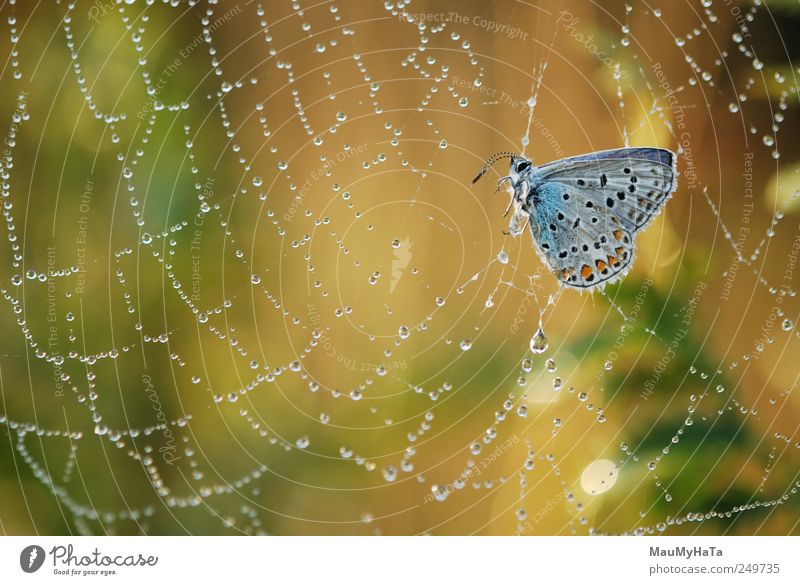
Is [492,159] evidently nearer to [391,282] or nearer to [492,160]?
[492,160]

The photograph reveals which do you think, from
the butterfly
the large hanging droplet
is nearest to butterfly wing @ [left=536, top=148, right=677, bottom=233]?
the butterfly

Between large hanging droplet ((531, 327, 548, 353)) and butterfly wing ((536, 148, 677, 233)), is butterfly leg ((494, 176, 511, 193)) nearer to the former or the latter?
butterfly wing ((536, 148, 677, 233))

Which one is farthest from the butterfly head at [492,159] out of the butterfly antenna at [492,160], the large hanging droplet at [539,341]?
the large hanging droplet at [539,341]

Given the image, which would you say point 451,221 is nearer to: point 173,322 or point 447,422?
point 447,422

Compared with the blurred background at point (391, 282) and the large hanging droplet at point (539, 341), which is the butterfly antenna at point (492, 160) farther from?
the large hanging droplet at point (539, 341)

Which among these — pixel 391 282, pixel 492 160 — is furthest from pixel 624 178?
pixel 391 282

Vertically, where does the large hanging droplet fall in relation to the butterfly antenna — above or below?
below
